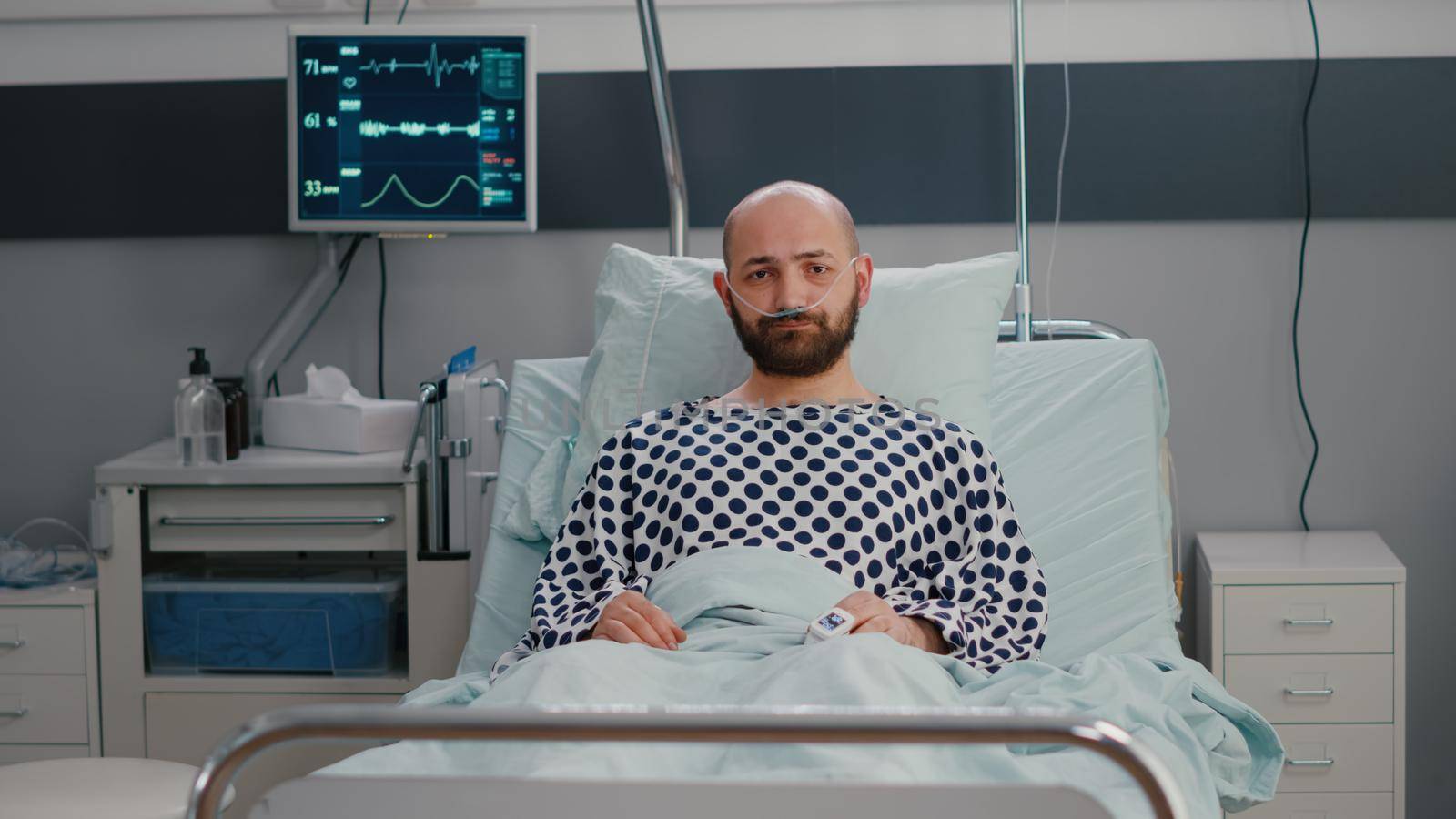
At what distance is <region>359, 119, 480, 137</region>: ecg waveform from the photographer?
2574 millimetres

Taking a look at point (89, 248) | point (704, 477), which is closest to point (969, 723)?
point (704, 477)

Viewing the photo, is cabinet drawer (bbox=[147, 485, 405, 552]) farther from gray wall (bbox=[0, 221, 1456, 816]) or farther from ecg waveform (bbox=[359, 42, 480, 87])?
ecg waveform (bbox=[359, 42, 480, 87])

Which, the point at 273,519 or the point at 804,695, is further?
the point at 273,519

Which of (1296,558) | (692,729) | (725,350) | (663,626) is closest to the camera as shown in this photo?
→ (692,729)

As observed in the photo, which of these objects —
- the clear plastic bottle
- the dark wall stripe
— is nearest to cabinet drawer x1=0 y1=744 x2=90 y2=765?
the clear plastic bottle

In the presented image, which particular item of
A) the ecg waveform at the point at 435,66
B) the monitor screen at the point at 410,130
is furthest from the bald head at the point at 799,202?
the ecg waveform at the point at 435,66

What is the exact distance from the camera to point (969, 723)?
0.88m

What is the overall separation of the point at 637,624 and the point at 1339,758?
144 centimetres

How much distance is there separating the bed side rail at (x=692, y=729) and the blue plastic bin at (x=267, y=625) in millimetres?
1635

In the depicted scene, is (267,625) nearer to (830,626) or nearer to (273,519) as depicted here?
(273,519)

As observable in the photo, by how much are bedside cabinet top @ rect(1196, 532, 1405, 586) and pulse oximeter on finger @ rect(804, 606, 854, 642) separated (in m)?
1.12

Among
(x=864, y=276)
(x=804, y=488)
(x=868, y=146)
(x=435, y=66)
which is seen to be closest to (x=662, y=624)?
(x=804, y=488)

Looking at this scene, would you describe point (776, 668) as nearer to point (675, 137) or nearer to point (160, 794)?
point (160, 794)

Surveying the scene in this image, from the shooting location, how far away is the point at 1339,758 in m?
2.34
